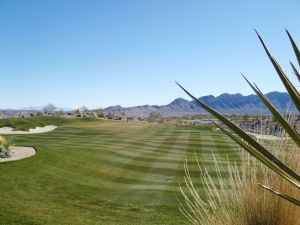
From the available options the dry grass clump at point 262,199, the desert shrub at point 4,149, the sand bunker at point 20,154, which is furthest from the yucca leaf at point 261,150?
the desert shrub at point 4,149

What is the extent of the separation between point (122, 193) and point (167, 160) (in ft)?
22.4

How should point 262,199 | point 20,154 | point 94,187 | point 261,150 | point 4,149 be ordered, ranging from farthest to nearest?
1. point 20,154
2. point 4,149
3. point 94,187
4. point 262,199
5. point 261,150

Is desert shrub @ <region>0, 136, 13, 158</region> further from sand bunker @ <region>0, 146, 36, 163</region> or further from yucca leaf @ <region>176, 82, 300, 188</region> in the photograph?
yucca leaf @ <region>176, 82, 300, 188</region>

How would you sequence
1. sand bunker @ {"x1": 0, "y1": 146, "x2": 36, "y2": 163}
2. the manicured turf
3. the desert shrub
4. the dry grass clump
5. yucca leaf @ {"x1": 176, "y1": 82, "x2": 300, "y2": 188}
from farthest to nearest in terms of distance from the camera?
1. the desert shrub
2. sand bunker @ {"x1": 0, "y1": 146, "x2": 36, "y2": 163}
3. the manicured turf
4. the dry grass clump
5. yucca leaf @ {"x1": 176, "y1": 82, "x2": 300, "y2": 188}

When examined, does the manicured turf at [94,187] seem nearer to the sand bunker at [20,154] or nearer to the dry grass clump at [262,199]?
the sand bunker at [20,154]

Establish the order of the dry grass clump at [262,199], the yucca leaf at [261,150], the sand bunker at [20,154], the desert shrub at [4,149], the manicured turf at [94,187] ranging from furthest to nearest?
the desert shrub at [4,149]
the sand bunker at [20,154]
the manicured turf at [94,187]
the dry grass clump at [262,199]
the yucca leaf at [261,150]

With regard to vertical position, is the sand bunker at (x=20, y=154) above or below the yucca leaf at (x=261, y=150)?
below

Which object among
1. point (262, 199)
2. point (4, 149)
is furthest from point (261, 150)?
point (4, 149)

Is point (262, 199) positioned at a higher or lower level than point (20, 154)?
higher

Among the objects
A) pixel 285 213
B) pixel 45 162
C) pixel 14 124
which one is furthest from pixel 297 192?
pixel 14 124

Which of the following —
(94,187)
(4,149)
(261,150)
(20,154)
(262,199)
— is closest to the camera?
(261,150)

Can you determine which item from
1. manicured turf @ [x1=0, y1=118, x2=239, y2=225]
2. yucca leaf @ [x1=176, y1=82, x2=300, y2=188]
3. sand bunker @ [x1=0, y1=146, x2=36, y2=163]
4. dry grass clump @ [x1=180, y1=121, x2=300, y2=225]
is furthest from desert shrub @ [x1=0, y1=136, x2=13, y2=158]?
yucca leaf @ [x1=176, y1=82, x2=300, y2=188]

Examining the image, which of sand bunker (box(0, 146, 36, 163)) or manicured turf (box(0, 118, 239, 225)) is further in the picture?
sand bunker (box(0, 146, 36, 163))

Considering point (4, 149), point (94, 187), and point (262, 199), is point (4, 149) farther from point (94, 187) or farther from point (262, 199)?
point (262, 199)
